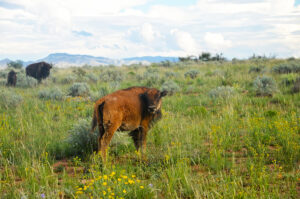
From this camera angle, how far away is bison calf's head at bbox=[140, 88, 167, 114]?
4.60 meters

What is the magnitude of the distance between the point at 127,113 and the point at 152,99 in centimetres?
52

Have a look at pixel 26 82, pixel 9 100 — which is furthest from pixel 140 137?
pixel 26 82

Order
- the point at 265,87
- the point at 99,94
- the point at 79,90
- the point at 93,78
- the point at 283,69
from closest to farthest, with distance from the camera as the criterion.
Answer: the point at 265,87
the point at 99,94
the point at 79,90
the point at 283,69
the point at 93,78

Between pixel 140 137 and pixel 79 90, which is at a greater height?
pixel 79 90

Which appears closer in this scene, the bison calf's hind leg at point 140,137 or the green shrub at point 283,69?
the bison calf's hind leg at point 140,137

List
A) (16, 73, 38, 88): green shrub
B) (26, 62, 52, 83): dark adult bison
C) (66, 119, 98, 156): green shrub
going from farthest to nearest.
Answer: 1. (26, 62, 52, 83): dark adult bison
2. (16, 73, 38, 88): green shrub
3. (66, 119, 98, 156): green shrub

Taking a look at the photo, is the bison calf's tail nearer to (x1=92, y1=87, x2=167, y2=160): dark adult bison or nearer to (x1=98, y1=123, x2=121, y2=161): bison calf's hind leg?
(x1=92, y1=87, x2=167, y2=160): dark adult bison

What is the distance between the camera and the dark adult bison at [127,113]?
4.32m

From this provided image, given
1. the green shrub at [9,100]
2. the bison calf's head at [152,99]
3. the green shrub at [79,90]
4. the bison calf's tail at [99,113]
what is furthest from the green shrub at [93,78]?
the bison calf's tail at [99,113]

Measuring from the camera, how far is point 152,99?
4695 mm

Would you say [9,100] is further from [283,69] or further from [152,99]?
[283,69]

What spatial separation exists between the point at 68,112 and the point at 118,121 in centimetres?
463

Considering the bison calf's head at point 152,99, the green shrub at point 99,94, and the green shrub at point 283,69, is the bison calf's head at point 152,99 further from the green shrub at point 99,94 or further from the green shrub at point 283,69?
the green shrub at point 283,69

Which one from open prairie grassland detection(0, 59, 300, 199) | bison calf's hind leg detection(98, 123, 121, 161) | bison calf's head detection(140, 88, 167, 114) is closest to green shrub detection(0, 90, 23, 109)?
open prairie grassland detection(0, 59, 300, 199)
